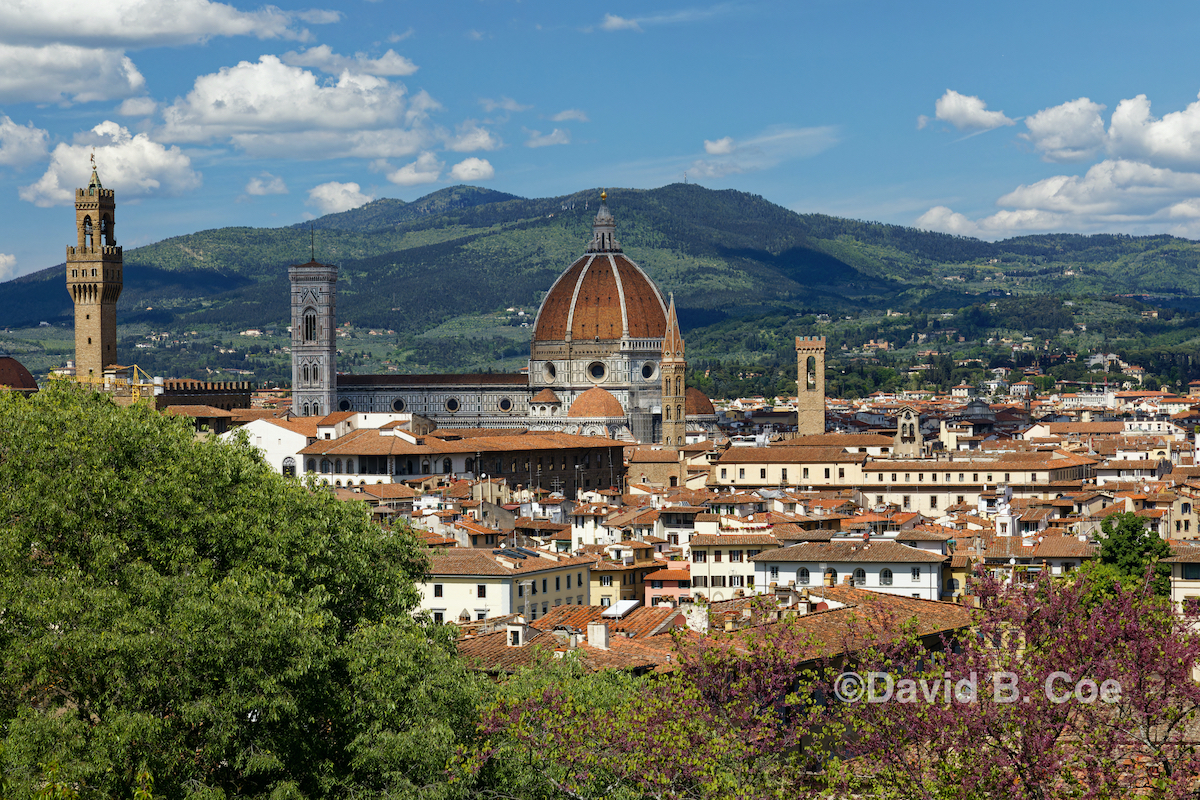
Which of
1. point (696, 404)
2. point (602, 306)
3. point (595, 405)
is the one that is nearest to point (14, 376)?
point (595, 405)

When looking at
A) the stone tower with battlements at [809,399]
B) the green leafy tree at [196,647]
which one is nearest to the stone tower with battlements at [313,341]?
the stone tower with battlements at [809,399]

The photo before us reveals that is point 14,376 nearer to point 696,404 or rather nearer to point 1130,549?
point 696,404

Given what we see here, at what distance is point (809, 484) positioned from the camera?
93.8m

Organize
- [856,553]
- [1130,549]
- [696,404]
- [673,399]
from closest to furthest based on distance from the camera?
[856,553] → [1130,549] → [673,399] → [696,404]

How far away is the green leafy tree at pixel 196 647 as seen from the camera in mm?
23344

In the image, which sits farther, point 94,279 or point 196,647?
point 94,279

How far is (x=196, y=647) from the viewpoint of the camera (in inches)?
947

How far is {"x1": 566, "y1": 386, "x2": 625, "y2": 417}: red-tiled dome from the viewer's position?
411 feet

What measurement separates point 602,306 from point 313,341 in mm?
23000

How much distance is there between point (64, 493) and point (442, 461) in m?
67.0

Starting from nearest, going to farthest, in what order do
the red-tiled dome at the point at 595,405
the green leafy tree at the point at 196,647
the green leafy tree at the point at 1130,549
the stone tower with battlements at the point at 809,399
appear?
the green leafy tree at the point at 196,647, the green leafy tree at the point at 1130,549, the red-tiled dome at the point at 595,405, the stone tower with battlements at the point at 809,399

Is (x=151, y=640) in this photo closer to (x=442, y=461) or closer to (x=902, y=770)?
(x=902, y=770)

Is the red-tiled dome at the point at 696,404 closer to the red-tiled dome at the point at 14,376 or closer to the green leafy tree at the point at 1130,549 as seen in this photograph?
the red-tiled dome at the point at 14,376

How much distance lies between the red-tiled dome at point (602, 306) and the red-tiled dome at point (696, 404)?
5328mm
